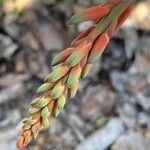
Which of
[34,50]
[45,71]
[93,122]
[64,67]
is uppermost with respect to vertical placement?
[34,50]

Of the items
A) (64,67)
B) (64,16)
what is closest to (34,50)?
(64,16)

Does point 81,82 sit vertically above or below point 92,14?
above

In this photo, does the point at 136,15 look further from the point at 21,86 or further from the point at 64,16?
the point at 21,86

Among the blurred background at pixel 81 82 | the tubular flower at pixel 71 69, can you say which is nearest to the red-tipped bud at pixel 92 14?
the tubular flower at pixel 71 69

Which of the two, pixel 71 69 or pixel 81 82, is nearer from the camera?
pixel 71 69

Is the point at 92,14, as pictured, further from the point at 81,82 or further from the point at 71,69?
the point at 81,82

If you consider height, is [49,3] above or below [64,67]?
above

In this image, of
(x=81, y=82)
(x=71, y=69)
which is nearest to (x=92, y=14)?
(x=71, y=69)

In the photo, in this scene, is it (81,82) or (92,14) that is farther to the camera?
(81,82)
